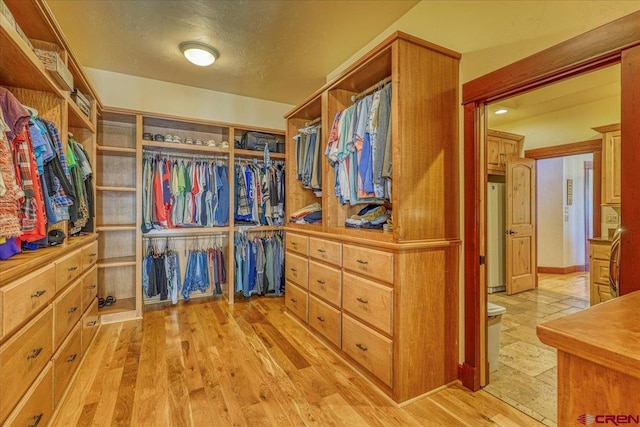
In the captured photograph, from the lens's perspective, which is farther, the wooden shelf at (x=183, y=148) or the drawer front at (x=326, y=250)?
the wooden shelf at (x=183, y=148)

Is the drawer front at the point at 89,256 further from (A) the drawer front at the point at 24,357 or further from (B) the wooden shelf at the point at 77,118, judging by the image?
(B) the wooden shelf at the point at 77,118

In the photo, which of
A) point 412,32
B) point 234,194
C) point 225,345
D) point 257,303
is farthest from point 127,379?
point 412,32

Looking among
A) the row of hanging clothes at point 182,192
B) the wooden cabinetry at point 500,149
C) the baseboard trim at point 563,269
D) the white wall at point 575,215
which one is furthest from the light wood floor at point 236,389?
the white wall at point 575,215

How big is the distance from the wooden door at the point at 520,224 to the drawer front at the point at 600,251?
0.97 meters

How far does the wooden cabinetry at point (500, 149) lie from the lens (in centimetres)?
391

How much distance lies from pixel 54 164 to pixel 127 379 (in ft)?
4.73

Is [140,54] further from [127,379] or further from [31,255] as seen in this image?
[127,379]

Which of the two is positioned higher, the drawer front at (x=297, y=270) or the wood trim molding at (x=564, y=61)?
the wood trim molding at (x=564, y=61)

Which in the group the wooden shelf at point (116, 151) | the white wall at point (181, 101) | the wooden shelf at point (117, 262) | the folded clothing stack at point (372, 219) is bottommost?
the wooden shelf at point (117, 262)

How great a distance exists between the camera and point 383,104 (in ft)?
6.33

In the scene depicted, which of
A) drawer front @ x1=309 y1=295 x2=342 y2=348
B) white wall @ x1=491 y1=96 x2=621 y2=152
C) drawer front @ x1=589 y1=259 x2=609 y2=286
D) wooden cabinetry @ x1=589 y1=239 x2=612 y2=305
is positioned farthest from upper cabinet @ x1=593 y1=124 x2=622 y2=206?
drawer front @ x1=309 y1=295 x2=342 y2=348

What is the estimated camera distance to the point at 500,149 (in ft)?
13.1

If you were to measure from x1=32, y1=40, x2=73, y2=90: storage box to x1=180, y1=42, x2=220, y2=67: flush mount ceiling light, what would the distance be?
3.24ft

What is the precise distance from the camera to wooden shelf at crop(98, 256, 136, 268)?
9.63ft
